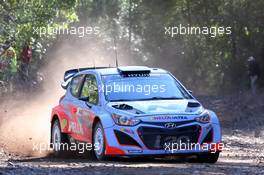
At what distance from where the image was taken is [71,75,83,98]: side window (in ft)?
47.2

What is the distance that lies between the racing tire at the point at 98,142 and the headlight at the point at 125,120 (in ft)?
1.06

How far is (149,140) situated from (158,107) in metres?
0.63

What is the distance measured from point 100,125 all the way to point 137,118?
75 cm

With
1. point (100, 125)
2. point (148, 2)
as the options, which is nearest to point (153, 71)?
point (100, 125)

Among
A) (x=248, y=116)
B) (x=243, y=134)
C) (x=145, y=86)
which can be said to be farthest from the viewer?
(x=248, y=116)

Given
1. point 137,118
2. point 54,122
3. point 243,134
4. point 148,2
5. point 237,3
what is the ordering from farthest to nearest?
point 148,2, point 237,3, point 243,134, point 54,122, point 137,118

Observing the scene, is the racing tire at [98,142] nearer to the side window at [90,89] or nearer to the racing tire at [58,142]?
the side window at [90,89]

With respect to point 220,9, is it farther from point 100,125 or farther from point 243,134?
point 100,125

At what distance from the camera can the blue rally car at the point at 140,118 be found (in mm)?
11953

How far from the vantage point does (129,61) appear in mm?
A: 53156

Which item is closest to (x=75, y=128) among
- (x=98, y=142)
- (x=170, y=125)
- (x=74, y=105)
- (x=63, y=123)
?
(x=74, y=105)

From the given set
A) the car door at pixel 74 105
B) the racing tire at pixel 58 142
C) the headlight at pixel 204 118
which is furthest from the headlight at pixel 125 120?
the racing tire at pixel 58 142

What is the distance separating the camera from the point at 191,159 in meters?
13.0

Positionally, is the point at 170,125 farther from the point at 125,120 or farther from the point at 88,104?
the point at 88,104
